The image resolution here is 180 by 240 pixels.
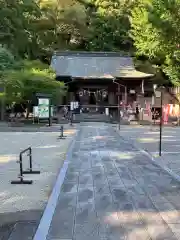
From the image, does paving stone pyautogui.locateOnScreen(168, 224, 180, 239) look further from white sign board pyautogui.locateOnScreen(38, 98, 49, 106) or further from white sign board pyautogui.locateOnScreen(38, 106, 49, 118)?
white sign board pyautogui.locateOnScreen(38, 106, 49, 118)

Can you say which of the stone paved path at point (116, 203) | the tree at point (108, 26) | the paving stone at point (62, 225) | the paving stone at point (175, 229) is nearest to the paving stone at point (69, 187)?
the stone paved path at point (116, 203)

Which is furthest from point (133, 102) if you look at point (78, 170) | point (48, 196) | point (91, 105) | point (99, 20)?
point (48, 196)

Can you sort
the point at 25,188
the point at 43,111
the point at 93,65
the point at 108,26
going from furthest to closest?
the point at 108,26
the point at 93,65
the point at 43,111
the point at 25,188

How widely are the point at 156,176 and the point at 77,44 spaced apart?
3575 cm

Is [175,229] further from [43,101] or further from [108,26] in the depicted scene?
[108,26]

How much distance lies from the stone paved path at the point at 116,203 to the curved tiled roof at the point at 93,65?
24.7 m

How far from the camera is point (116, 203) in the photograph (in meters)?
5.98

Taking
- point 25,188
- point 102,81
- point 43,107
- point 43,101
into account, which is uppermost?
point 102,81

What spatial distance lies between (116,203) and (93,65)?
104 feet

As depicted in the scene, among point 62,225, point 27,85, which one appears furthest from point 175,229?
point 27,85

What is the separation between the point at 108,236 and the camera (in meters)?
4.46

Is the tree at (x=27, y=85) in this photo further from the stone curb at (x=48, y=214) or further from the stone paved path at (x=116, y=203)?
the stone curb at (x=48, y=214)

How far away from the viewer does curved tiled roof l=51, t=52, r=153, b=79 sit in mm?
34312

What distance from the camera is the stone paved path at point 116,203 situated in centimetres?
461
